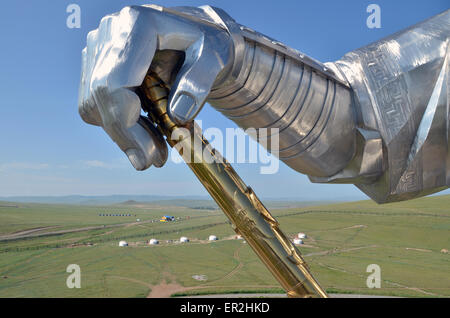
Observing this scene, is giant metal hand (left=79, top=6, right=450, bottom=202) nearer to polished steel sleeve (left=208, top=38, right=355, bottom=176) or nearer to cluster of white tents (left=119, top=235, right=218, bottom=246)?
polished steel sleeve (left=208, top=38, right=355, bottom=176)

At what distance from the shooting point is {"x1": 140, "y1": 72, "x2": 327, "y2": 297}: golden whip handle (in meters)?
1.28

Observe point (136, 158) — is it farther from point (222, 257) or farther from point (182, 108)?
point (222, 257)

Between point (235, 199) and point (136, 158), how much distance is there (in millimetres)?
525

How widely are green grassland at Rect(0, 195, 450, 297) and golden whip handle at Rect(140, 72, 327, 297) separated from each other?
8240mm

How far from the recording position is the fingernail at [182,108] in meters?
1.13

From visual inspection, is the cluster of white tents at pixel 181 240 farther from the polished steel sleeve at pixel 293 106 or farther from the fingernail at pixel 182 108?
the fingernail at pixel 182 108

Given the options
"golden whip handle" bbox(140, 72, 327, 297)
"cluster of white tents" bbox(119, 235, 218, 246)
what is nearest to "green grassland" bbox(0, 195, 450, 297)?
"cluster of white tents" bbox(119, 235, 218, 246)

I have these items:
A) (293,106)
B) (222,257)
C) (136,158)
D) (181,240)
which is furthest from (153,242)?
(136,158)

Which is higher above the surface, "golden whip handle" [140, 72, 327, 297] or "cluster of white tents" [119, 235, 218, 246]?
"golden whip handle" [140, 72, 327, 297]

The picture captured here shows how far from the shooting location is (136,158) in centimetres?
116

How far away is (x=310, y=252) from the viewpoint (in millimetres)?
14070

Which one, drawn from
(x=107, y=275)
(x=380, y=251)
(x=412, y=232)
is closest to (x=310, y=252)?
(x=380, y=251)

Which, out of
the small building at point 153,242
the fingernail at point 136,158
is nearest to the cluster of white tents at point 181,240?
the small building at point 153,242

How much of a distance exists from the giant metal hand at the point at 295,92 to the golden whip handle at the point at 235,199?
0.08 meters
